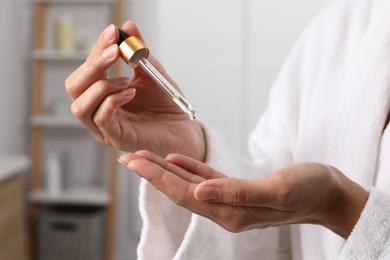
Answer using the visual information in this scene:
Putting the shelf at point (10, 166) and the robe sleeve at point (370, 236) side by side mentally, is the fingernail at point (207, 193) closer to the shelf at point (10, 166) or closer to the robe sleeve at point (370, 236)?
the robe sleeve at point (370, 236)

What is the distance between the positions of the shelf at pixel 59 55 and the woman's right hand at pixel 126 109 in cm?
204

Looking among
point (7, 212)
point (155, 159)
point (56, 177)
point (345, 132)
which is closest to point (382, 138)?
point (345, 132)

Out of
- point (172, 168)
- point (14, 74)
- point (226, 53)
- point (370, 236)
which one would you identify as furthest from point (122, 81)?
point (14, 74)

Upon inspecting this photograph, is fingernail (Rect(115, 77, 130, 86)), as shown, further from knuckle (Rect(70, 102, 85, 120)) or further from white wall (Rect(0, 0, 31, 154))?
white wall (Rect(0, 0, 31, 154))

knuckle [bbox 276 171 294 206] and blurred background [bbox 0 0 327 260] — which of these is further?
blurred background [bbox 0 0 327 260]

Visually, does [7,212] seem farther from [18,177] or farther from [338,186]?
[338,186]

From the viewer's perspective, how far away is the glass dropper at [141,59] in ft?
2.06

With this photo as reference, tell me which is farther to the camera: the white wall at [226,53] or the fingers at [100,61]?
the white wall at [226,53]

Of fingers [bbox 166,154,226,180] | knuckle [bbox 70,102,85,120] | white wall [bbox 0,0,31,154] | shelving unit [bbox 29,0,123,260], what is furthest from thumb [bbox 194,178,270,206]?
white wall [bbox 0,0,31,154]

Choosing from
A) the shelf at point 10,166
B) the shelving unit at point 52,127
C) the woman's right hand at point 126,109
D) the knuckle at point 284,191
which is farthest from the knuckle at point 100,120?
the shelving unit at point 52,127

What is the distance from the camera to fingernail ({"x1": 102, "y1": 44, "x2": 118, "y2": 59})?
61 centimetres

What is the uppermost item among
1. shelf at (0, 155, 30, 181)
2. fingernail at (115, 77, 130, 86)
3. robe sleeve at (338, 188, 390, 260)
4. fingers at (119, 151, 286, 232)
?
fingernail at (115, 77, 130, 86)

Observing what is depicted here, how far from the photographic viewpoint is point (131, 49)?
0.63m

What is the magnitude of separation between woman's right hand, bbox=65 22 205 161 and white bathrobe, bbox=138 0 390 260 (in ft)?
0.19
